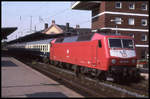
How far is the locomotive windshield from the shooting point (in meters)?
13.7

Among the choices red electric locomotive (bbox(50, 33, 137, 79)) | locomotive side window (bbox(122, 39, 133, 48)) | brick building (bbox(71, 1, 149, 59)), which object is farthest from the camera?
brick building (bbox(71, 1, 149, 59))

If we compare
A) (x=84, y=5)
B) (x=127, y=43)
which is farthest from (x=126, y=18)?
(x=127, y=43)

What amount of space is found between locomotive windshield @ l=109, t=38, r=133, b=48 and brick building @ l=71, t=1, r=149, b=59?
2332 centimetres

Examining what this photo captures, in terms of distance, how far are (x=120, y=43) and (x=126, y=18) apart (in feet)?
86.5

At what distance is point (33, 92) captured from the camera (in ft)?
31.6

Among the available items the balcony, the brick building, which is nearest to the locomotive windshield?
the brick building

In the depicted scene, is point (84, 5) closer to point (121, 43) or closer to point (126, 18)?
point (126, 18)

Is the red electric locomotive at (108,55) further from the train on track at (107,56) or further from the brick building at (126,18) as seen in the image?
the brick building at (126,18)

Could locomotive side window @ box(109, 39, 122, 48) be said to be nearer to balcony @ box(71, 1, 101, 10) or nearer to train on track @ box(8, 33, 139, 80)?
train on track @ box(8, 33, 139, 80)

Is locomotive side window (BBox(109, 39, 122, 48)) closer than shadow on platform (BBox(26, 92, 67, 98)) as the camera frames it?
No

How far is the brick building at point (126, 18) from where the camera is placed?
37875 millimetres

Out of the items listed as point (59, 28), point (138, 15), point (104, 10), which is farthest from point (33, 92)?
point (59, 28)

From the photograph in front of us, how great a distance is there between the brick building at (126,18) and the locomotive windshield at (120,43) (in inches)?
918

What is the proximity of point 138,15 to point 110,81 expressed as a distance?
27.7m
